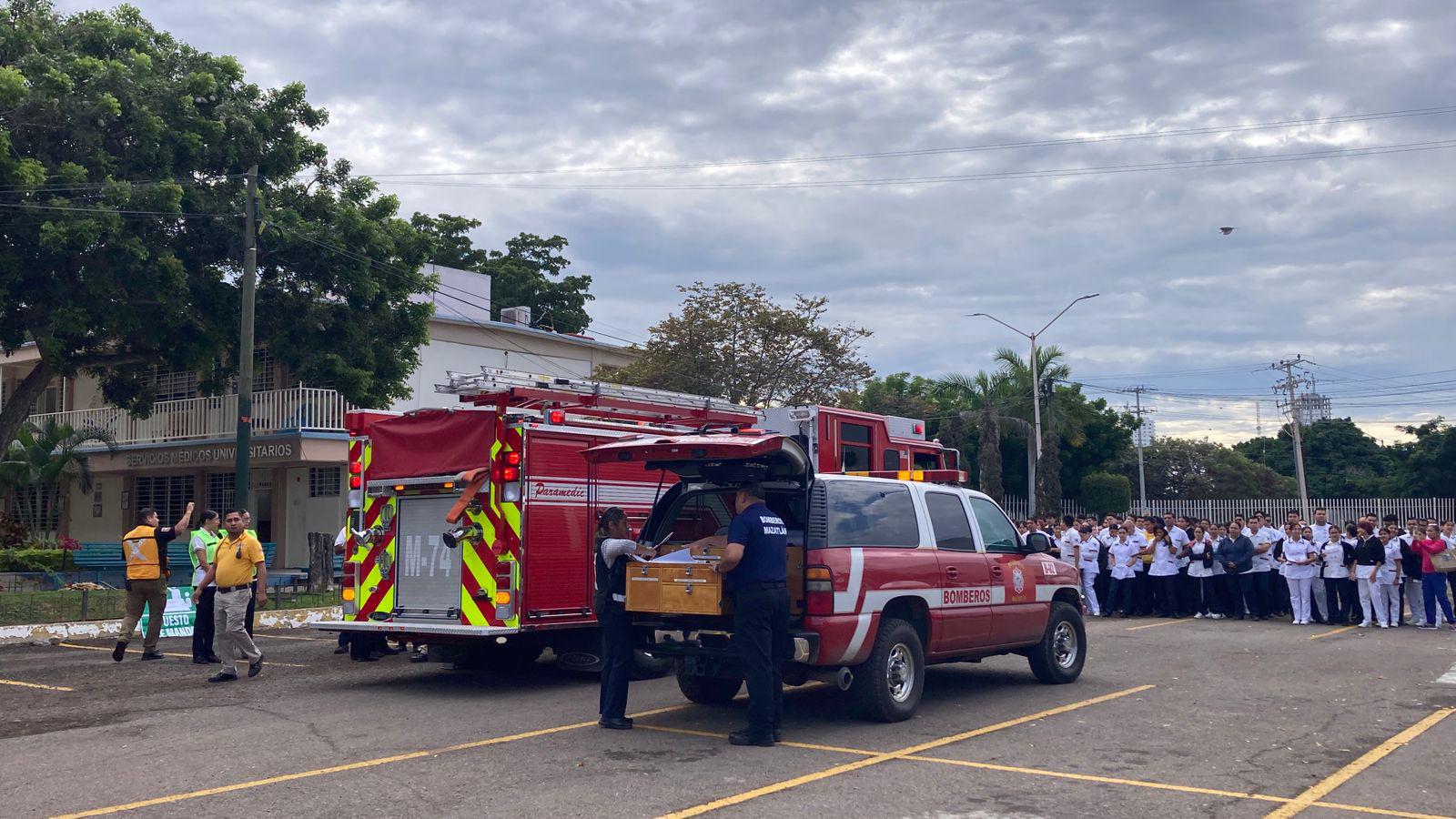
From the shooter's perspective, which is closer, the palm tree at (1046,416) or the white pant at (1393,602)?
the white pant at (1393,602)

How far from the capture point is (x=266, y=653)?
1538 centimetres

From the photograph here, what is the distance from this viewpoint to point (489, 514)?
11188 millimetres

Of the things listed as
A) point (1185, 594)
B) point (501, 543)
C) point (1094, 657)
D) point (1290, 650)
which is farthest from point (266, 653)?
point (1185, 594)

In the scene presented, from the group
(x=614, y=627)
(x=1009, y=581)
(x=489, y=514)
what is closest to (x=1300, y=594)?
(x=1009, y=581)

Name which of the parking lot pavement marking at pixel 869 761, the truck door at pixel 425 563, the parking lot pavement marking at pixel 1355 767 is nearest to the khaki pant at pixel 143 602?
the truck door at pixel 425 563

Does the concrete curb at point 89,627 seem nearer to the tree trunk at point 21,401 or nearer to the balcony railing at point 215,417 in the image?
the tree trunk at point 21,401

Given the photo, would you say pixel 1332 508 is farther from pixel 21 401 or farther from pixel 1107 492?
pixel 21 401

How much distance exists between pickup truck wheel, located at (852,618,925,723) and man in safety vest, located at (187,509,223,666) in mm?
8686

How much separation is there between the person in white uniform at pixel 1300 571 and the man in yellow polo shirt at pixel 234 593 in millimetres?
15056

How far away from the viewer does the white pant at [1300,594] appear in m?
18.7

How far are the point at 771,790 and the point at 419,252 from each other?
856 inches

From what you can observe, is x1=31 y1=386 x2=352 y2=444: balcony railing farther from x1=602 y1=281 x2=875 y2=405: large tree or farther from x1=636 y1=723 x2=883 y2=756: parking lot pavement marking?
x1=636 y1=723 x2=883 y2=756: parking lot pavement marking

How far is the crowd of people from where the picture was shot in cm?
1780

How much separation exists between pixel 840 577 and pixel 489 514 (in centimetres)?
395
